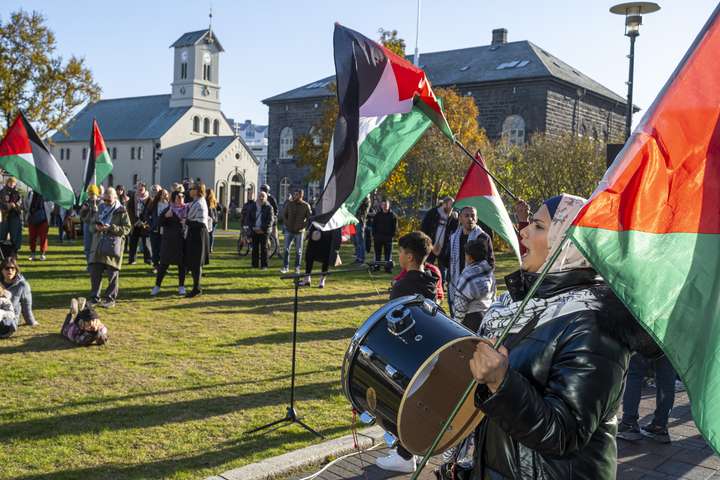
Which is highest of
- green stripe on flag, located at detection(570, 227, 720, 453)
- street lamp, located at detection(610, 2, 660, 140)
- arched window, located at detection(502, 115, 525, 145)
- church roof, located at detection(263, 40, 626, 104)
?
church roof, located at detection(263, 40, 626, 104)

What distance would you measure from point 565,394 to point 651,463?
4114mm

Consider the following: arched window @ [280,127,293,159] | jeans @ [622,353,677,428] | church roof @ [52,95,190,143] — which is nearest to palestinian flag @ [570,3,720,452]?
jeans @ [622,353,677,428]

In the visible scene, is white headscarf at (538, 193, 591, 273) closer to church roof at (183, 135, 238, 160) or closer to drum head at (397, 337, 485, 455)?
drum head at (397, 337, 485, 455)

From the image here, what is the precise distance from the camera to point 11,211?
15594 millimetres

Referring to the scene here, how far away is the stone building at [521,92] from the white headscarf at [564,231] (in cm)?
3858

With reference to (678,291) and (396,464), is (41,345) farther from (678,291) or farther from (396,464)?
(678,291)

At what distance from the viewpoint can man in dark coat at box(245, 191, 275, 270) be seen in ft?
54.5

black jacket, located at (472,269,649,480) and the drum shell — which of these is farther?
the drum shell

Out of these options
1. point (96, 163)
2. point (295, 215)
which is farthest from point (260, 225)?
point (96, 163)

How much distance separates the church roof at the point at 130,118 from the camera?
79.5 meters

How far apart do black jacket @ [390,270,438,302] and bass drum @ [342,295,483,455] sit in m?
2.75

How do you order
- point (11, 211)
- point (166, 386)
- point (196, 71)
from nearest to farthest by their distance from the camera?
point (166, 386)
point (11, 211)
point (196, 71)

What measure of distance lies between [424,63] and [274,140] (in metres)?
14.9

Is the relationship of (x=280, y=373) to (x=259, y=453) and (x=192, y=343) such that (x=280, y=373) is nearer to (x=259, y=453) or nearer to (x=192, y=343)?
(x=192, y=343)
